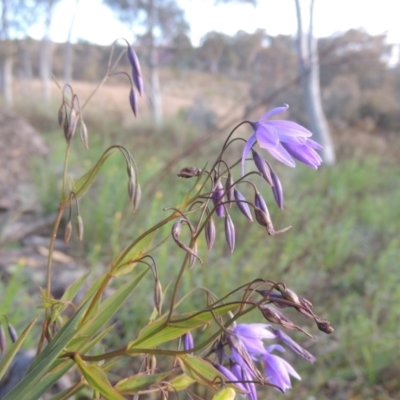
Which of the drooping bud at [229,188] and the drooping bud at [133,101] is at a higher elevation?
the drooping bud at [133,101]

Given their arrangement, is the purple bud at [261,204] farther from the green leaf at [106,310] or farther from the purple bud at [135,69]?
the purple bud at [135,69]

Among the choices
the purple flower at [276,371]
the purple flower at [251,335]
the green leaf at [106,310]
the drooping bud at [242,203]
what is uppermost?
the drooping bud at [242,203]

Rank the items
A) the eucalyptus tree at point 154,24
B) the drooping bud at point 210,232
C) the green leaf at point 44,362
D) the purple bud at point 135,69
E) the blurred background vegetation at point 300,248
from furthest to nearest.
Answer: the eucalyptus tree at point 154,24
the blurred background vegetation at point 300,248
the purple bud at point 135,69
the drooping bud at point 210,232
the green leaf at point 44,362

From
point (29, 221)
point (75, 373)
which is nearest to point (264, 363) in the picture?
point (75, 373)

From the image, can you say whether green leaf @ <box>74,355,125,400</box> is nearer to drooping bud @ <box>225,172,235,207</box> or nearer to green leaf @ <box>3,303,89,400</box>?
green leaf @ <box>3,303,89,400</box>

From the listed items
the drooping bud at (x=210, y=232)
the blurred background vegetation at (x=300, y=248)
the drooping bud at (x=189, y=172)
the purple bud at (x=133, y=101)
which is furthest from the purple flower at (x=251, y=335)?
the blurred background vegetation at (x=300, y=248)

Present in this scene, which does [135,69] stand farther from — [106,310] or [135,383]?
[135,383]

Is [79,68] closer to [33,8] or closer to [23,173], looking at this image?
[33,8]
